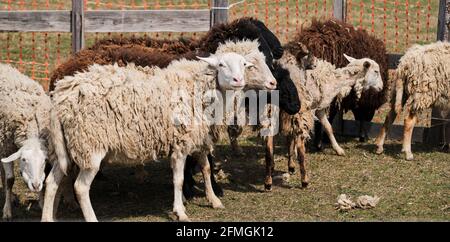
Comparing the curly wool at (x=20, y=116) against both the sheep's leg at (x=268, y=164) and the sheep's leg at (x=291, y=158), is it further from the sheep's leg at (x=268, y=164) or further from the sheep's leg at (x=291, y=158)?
the sheep's leg at (x=291, y=158)

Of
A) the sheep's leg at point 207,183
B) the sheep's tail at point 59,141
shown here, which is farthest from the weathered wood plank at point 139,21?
the sheep's tail at point 59,141

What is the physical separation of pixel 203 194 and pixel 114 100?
2058mm

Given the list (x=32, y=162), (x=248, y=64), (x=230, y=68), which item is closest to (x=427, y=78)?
(x=248, y=64)

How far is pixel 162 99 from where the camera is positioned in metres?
8.04

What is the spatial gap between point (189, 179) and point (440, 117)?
14.1ft

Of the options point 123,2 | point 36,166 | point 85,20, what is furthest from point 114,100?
point 123,2

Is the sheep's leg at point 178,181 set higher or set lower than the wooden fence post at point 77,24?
lower

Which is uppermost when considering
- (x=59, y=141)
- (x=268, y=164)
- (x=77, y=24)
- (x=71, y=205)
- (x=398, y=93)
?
(x=77, y=24)

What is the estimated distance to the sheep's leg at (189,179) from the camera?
30.0ft

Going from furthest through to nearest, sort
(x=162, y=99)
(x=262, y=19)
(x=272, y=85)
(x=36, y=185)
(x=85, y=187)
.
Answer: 1. (x=262, y=19)
2. (x=272, y=85)
3. (x=162, y=99)
4. (x=85, y=187)
5. (x=36, y=185)

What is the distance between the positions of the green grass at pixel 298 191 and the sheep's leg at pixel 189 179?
0.13 metres

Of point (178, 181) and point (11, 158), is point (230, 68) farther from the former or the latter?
point (11, 158)

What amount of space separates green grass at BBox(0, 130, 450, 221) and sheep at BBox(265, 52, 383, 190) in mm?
336

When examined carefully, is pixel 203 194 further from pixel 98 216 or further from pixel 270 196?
pixel 98 216
